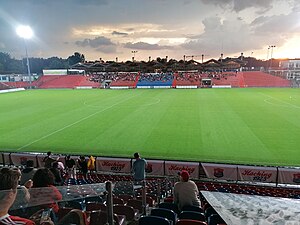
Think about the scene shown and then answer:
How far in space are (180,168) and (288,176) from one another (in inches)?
166

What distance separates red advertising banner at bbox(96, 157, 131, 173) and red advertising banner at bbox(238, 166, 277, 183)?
4749 mm

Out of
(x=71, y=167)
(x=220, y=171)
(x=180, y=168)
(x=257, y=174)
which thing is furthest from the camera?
(x=180, y=168)

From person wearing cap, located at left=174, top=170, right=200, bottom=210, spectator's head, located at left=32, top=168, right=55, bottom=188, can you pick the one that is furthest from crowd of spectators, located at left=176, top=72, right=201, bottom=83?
spectator's head, located at left=32, top=168, right=55, bottom=188

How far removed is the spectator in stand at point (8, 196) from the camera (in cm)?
224

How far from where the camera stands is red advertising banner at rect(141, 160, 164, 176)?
11680 millimetres

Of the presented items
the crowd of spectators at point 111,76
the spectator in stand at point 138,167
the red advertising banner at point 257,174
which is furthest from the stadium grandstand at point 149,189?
the crowd of spectators at point 111,76

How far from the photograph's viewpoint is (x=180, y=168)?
11492 mm

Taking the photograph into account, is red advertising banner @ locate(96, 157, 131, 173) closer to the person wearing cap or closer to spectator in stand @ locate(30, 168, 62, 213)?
the person wearing cap

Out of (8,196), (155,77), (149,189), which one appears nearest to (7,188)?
(8,196)

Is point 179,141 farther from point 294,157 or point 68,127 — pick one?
point 68,127

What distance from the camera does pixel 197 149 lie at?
14680 millimetres

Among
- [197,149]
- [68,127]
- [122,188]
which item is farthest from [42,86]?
[122,188]

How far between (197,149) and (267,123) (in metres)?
8.18

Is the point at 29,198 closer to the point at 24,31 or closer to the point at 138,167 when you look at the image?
the point at 138,167
